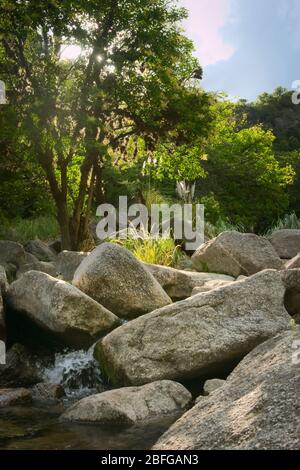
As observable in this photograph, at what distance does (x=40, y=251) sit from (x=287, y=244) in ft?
25.0

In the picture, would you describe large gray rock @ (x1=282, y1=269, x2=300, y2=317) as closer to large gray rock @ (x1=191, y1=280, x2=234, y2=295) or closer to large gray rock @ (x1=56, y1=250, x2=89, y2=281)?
large gray rock @ (x1=191, y1=280, x2=234, y2=295)

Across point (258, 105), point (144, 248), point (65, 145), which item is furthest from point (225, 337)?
point (258, 105)

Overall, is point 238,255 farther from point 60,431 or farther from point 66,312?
point 60,431

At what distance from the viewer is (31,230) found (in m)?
23.6

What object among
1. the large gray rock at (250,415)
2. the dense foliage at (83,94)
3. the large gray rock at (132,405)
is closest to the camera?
the large gray rock at (250,415)

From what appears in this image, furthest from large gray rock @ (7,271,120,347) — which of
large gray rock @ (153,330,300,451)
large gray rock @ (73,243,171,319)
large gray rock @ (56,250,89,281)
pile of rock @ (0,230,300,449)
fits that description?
large gray rock @ (56,250,89,281)

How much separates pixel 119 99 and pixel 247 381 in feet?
38.7

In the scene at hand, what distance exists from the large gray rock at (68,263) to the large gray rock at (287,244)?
5665mm

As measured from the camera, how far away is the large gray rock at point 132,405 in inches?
251

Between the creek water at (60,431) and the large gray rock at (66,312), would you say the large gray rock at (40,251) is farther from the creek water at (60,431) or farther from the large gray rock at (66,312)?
the creek water at (60,431)

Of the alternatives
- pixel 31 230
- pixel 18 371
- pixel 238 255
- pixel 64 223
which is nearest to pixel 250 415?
pixel 18 371

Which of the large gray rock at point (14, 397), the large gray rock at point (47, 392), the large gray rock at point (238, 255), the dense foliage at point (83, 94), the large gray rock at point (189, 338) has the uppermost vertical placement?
the dense foliage at point (83, 94)
